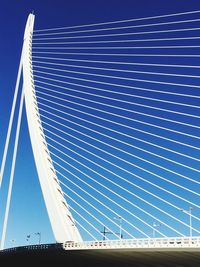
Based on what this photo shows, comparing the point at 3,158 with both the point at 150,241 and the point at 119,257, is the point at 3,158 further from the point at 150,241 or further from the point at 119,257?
the point at 150,241

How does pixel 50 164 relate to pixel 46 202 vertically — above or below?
above

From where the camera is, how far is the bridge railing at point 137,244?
79.0 ft

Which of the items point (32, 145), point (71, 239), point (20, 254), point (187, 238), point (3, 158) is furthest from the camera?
point (20, 254)

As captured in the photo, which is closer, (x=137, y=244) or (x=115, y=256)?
(x=137, y=244)

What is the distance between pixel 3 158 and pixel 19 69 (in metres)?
6.17

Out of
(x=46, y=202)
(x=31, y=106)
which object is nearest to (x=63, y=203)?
(x=46, y=202)

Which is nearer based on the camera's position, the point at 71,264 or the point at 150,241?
the point at 150,241

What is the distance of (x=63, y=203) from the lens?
31031 millimetres

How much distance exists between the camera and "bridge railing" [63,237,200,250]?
24.1m

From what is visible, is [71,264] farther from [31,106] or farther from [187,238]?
[187,238]

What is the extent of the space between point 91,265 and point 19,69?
47.0ft

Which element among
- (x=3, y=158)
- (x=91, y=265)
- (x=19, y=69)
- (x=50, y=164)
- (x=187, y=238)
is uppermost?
(x=19, y=69)

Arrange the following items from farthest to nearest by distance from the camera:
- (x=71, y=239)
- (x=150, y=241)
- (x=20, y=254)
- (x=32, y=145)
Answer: (x=20, y=254)
(x=32, y=145)
(x=71, y=239)
(x=150, y=241)

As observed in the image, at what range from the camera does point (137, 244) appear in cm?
2659
